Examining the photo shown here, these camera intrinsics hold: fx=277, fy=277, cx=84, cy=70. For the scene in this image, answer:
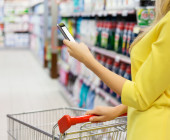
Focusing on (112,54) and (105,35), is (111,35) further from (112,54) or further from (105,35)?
(112,54)

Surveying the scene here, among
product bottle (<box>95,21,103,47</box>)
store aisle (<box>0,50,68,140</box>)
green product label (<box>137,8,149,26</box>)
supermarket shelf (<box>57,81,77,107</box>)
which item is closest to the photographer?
green product label (<box>137,8,149,26</box>)

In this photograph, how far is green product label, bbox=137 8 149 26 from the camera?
2279 millimetres

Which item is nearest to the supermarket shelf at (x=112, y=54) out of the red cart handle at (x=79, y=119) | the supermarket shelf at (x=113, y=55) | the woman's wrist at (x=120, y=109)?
the supermarket shelf at (x=113, y=55)

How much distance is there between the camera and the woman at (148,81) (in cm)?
96

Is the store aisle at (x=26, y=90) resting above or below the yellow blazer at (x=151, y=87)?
below

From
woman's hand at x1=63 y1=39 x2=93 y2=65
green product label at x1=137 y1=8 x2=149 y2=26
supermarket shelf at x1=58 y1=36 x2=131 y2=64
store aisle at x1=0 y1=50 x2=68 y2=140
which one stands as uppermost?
green product label at x1=137 y1=8 x2=149 y2=26

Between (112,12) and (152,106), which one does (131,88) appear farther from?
(112,12)

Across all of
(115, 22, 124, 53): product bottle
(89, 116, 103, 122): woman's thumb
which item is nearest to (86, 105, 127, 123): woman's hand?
(89, 116, 103, 122): woman's thumb

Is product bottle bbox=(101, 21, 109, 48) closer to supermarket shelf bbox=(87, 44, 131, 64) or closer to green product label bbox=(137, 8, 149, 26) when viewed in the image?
supermarket shelf bbox=(87, 44, 131, 64)

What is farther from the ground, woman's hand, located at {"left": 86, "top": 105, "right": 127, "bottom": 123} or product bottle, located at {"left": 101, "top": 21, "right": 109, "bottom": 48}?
product bottle, located at {"left": 101, "top": 21, "right": 109, "bottom": 48}

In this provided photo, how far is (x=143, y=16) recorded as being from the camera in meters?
2.30

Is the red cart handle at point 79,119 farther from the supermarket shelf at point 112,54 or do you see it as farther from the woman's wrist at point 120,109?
the supermarket shelf at point 112,54

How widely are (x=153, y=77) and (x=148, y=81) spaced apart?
0.02 m

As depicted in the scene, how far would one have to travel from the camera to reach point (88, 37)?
3.86 meters
